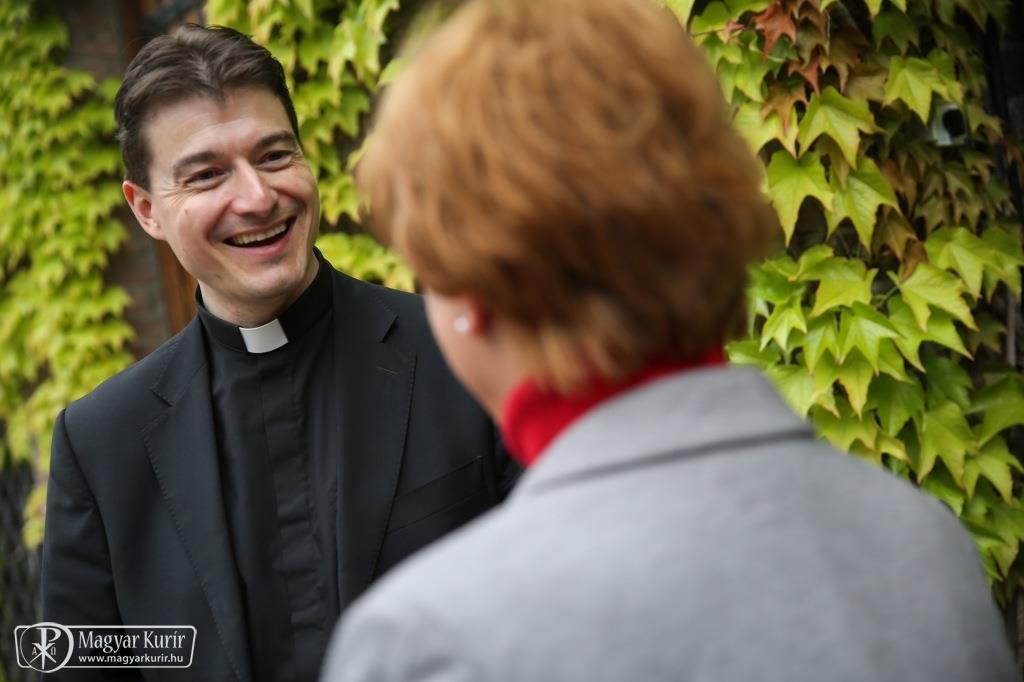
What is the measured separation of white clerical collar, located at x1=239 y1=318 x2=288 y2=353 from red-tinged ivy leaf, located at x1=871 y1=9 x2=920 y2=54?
5.31ft

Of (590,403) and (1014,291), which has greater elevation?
(590,403)

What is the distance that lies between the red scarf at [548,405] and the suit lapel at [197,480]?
1.21 metres

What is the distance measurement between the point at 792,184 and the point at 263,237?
1276mm

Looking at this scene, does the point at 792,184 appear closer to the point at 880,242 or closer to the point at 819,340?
the point at 880,242

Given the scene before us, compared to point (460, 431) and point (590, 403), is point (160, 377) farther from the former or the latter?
point (590, 403)

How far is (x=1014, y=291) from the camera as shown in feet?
8.55

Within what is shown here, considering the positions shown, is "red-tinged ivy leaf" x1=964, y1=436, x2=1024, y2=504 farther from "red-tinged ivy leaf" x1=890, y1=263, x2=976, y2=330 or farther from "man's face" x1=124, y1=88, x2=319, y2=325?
"man's face" x1=124, y1=88, x2=319, y2=325

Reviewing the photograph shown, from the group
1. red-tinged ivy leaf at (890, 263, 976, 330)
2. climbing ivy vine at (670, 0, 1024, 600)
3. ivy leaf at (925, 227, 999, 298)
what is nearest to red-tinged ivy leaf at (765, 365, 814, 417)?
climbing ivy vine at (670, 0, 1024, 600)

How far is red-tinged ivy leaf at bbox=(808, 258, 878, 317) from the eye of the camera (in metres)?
2.49

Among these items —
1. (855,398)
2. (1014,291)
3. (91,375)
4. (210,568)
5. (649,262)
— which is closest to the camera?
(649,262)

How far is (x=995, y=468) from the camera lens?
8.41 ft

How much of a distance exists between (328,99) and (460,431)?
6.40 ft

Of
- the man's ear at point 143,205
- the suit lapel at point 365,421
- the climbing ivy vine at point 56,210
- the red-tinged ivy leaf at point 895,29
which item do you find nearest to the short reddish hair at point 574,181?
the suit lapel at point 365,421

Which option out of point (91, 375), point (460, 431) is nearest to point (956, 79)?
point (460, 431)
